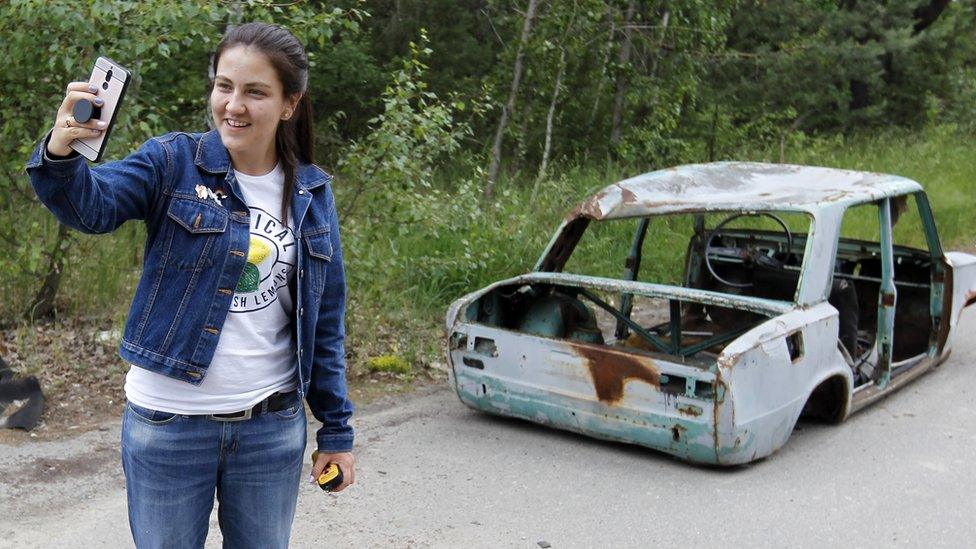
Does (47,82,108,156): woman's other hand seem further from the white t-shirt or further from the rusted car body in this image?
the rusted car body

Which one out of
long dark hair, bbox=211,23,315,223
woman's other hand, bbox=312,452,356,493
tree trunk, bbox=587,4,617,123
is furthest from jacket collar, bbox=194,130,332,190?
tree trunk, bbox=587,4,617,123

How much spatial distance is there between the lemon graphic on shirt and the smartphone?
1.43ft

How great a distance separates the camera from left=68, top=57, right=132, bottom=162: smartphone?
222 cm

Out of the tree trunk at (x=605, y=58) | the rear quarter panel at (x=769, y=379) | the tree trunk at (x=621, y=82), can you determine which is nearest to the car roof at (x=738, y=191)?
the rear quarter panel at (x=769, y=379)

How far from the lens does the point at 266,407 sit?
2660 mm

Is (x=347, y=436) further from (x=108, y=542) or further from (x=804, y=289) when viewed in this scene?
(x=804, y=289)

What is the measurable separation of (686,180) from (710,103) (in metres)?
11.4

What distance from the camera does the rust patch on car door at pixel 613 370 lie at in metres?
5.51

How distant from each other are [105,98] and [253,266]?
1.73 ft

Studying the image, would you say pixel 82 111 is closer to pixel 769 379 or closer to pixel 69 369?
pixel 769 379

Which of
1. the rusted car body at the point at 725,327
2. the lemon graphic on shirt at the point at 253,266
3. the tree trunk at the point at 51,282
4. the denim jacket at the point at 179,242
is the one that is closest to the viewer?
the denim jacket at the point at 179,242

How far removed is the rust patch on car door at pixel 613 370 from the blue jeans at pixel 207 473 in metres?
2.97

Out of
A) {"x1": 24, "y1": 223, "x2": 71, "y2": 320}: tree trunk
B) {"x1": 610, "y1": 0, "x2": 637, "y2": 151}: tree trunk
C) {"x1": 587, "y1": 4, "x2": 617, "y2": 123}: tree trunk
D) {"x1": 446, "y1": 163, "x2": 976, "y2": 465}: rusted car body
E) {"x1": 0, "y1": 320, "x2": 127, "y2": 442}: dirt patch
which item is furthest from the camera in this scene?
{"x1": 610, "y1": 0, "x2": 637, "y2": 151}: tree trunk

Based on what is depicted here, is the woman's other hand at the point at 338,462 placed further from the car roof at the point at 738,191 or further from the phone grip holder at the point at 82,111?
the car roof at the point at 738,191
